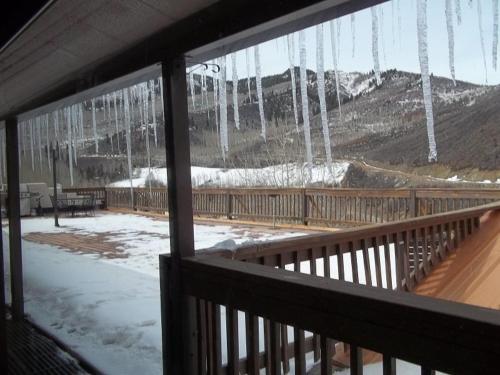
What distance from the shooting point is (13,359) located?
288cm

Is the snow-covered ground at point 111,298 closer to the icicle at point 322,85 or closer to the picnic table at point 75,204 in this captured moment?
the icicle at point 322,85

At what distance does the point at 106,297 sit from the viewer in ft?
14.0

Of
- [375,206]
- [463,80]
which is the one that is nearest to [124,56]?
[463,80]

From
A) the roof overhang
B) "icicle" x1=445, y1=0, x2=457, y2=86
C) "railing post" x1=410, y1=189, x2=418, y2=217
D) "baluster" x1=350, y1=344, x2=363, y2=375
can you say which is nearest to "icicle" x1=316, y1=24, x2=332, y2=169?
the roof overhang

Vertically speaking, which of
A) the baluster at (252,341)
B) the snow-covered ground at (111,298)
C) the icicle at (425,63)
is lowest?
the snow-covered ground at (111,298)

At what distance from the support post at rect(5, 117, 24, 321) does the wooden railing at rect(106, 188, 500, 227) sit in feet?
16.6

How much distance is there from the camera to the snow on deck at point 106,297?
2.93m

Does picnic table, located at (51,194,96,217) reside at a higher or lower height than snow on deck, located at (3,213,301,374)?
higher

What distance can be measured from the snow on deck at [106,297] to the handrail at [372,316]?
0.73 m

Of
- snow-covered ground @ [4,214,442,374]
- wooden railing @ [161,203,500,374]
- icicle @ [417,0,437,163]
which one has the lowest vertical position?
snow-covered ground @ [4,214,442,374]

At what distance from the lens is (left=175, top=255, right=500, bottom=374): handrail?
954mm

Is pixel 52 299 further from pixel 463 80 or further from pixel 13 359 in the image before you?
→ pixel 463 80

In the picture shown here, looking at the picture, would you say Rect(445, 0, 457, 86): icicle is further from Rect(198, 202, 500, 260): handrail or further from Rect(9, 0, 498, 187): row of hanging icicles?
Rect(198, 202, 500, 260): handrail

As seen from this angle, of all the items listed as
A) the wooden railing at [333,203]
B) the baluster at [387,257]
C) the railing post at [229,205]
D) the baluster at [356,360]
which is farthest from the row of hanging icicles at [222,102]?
the railing post at [229,205]
